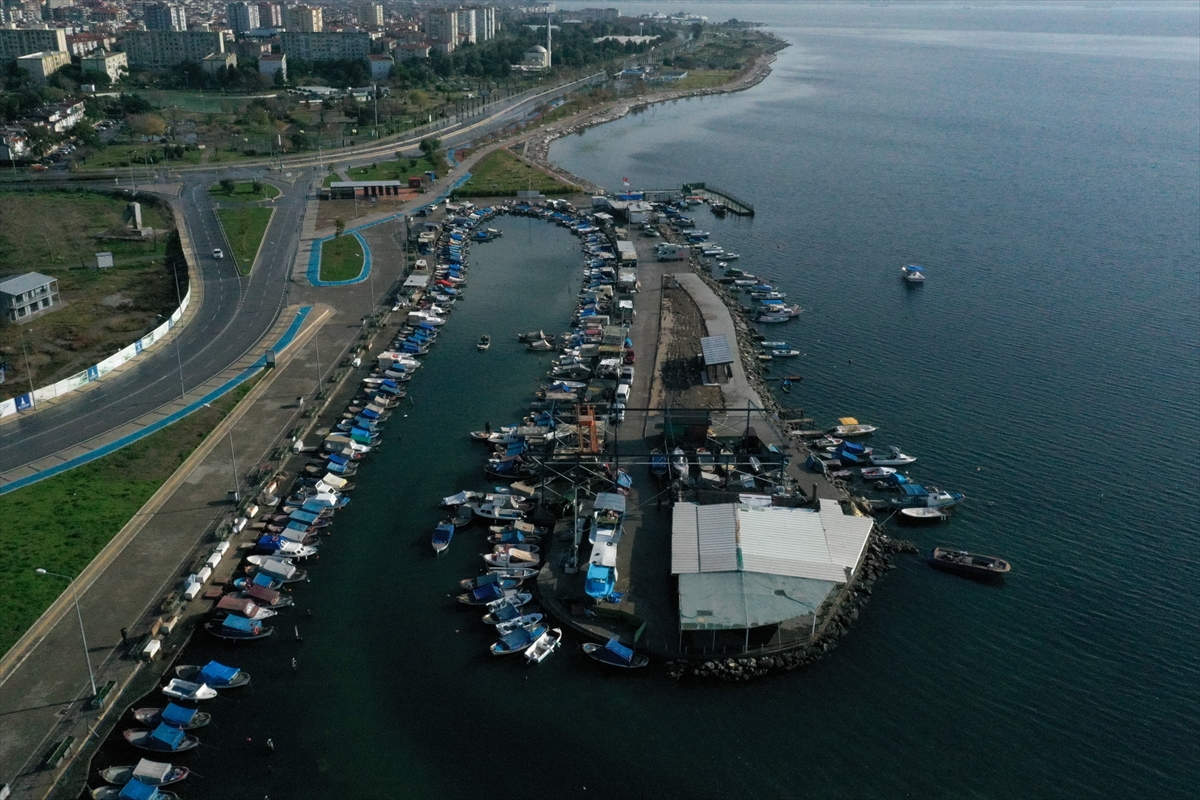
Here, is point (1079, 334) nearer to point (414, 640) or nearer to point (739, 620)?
point (739, 620)

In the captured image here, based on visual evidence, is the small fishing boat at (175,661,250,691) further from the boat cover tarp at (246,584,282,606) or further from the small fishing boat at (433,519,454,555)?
the small fishing boat at (433,519,454,555)

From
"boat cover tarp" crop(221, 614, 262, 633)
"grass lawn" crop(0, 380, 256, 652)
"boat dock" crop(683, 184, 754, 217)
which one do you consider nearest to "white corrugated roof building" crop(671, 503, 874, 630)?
"boat cover tarp" crop(221, 614, 262, 633)

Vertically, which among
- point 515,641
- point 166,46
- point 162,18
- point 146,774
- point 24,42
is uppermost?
point 162,18

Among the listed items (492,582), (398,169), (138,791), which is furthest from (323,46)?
(138,791)

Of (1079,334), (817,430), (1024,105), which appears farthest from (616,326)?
(1024,105)

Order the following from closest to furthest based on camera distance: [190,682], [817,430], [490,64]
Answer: [190,682]
[817,430]
[490,64]

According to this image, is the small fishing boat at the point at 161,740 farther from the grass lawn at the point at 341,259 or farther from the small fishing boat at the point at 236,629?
the grass lawn at the point at 341,259

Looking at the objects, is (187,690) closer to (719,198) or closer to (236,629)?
(236,629)
